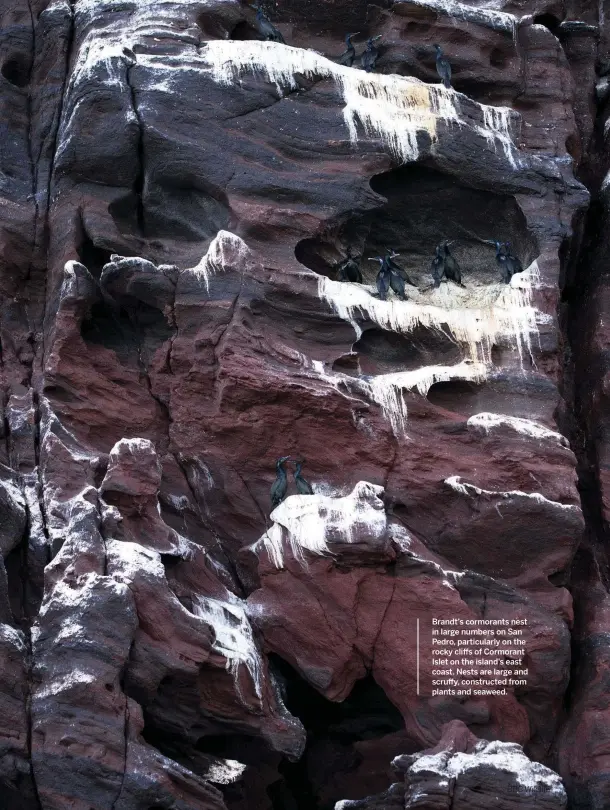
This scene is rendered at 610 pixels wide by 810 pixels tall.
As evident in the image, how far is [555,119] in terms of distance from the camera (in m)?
21.8

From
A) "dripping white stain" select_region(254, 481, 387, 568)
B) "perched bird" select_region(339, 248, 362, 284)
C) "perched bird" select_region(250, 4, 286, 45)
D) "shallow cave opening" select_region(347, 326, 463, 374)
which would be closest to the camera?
"dripping white stain" select_region(254, 481, 387, 568)

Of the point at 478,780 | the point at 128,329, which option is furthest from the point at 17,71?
the point at 478,780

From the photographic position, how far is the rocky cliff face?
1655cm

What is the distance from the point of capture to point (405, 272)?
2097 cm

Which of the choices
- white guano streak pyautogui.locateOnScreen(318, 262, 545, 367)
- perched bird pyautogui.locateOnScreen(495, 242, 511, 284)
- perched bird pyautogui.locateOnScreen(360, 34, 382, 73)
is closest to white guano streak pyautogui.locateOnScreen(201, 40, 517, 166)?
perched bird pyautogui.locateOnScreen(360, 34, 382, 73)

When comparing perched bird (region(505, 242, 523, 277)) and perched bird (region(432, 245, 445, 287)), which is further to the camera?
perched bird (region(432, 245, 445, 287))

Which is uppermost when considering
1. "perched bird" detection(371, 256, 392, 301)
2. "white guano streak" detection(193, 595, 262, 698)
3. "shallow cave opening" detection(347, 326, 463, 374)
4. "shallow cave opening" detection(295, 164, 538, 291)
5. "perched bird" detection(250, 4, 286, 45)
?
"perched bird" detection(250, 4, 286, 45)

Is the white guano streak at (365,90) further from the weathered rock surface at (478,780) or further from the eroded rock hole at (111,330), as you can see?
the weathered rock surface at (478,780)

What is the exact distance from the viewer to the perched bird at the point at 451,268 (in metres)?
20.5

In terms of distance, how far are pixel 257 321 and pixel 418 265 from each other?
3.37 meters

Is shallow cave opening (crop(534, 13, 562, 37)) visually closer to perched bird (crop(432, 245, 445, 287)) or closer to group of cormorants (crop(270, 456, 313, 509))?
perched bird (crop(432, 245, 445, 287))

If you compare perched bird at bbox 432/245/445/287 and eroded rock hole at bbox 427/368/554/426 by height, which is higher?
perched bird at bbox 432/245/445/287

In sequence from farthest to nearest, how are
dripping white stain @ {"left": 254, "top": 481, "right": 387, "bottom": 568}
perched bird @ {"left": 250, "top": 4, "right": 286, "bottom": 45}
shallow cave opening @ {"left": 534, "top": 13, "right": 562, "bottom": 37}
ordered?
shallow cave opening @ {"left": 534, "top": 13, "right": 562, "bottom": 37}
perched bird @ {"left": 250, "top": 4, "right": 286, "bottom": 45}
dripping white stain @ {"left": 254, "top": 481, "right": 387, "bottom": 568}

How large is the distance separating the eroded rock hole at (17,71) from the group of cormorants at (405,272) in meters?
5.34
